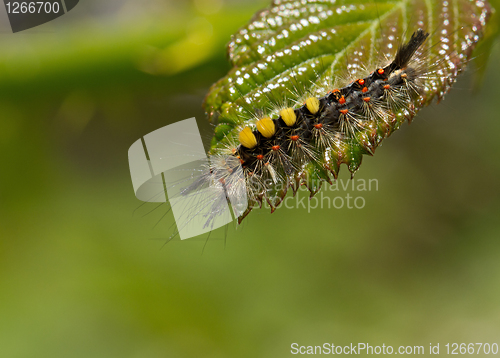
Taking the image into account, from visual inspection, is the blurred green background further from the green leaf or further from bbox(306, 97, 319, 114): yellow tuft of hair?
bbox(306, 97, 319, 114): yellow tuft of hair

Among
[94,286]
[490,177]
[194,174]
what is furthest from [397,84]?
[94,286]

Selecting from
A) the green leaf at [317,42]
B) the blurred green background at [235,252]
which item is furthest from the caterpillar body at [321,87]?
the blurred green background at [235,252]

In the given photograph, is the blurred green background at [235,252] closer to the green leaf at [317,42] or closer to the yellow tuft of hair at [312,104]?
the green leaf at [317,42]

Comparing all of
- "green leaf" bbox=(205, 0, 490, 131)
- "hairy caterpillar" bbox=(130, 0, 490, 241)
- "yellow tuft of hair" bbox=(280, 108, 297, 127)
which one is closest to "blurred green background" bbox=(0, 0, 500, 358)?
"green leaf" bbox=(205, 0, 490, 131)

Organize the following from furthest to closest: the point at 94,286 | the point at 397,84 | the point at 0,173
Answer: the point at 0,173 < the point at 94,286 < the point at 397,84

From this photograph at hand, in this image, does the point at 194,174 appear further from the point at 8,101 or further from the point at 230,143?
the point at 8,101
